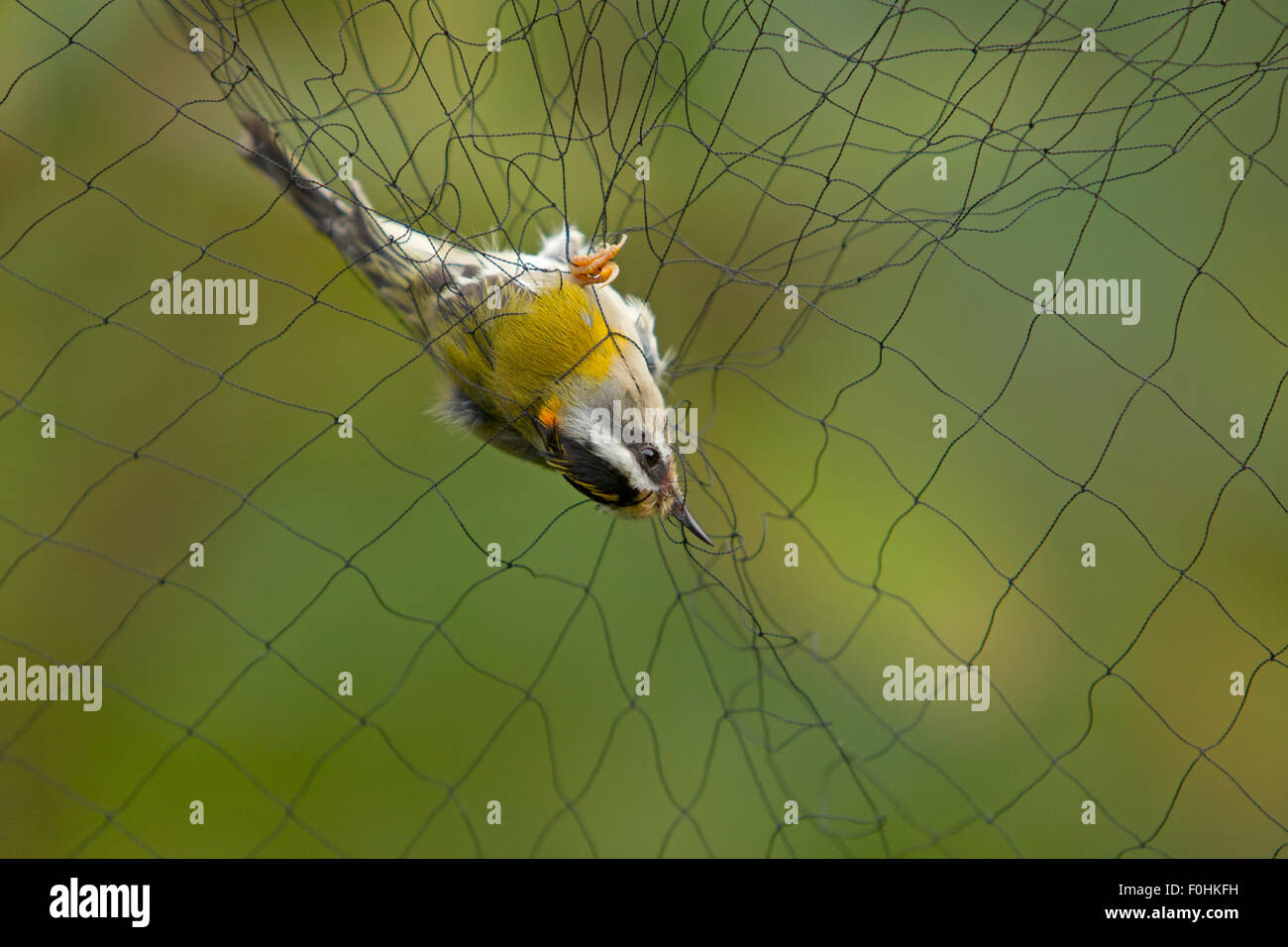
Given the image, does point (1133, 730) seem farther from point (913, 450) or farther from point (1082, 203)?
point (1082, 203)

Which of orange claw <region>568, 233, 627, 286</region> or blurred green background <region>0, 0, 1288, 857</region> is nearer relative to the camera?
orange claw <region>568, 233, 627, 286</region>

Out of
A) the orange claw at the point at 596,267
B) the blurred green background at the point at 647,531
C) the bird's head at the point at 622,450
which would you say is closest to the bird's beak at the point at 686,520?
the bird's head at the point at 622,450

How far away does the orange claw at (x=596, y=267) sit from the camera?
5.22ft

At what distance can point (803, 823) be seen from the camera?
7.59ft

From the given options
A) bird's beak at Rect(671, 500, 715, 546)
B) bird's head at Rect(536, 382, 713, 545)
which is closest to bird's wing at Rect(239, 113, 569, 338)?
bird's head at Rect(536, 382, 713, 545)

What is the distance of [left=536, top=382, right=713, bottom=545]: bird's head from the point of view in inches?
63.0

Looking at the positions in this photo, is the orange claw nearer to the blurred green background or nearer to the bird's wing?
the bird's wing

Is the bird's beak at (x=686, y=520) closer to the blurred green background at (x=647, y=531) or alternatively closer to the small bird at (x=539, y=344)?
the small bird at (x=539, y=344)

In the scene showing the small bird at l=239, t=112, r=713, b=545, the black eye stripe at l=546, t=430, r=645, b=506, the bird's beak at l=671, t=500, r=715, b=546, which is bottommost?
the bird's beak at l=671, t=500, r=715, b=546

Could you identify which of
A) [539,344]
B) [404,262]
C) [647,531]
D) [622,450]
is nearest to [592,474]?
[622,450]

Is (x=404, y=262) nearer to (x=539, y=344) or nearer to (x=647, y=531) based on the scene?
(x=539, y=344)

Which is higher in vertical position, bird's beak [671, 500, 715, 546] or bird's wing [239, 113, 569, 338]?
bird's wing [239, 113, 569, 338]

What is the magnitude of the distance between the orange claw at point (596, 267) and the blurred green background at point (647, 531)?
678mm
